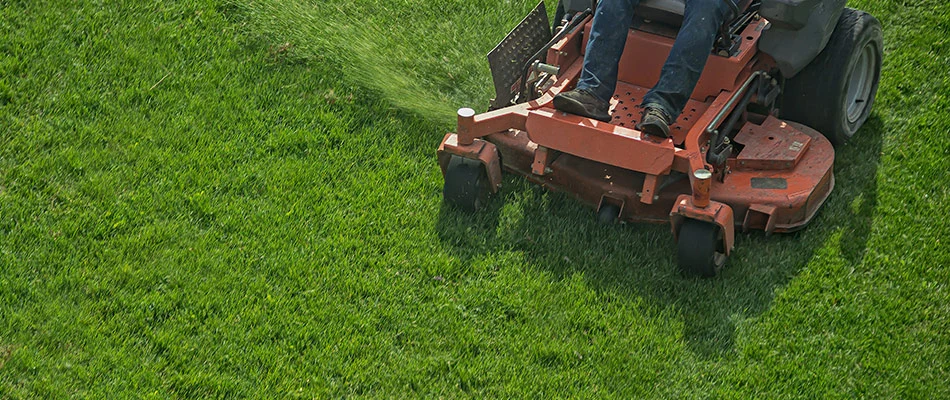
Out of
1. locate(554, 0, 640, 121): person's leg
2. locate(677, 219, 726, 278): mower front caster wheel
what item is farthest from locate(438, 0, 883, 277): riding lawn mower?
locate(554, 0, 640, 121): person's leg

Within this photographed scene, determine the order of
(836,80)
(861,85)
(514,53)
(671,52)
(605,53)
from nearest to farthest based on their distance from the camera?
1. (671,52)
2. (605,53)
3. (836,80)
4. (514,53)
5. (861,85)

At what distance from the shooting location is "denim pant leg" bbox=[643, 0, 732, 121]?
6.68 meters

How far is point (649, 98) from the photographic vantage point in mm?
6711

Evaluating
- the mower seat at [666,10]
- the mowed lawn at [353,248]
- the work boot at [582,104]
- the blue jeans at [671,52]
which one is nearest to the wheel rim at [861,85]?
the mowed lawn at [353,248]

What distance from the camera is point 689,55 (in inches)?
263

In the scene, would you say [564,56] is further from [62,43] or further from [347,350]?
[62,43]

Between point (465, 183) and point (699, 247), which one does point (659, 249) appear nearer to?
point (699, 247)

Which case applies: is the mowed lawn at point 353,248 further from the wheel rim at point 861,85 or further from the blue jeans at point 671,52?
the blue jeans at point 671,52

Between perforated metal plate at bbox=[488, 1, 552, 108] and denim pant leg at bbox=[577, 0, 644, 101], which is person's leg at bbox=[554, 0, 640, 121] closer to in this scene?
denim pant leg at bbox=[577, 0, 644, 101]

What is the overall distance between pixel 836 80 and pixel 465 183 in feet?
7.47

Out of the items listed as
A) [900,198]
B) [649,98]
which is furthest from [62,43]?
[900,198]

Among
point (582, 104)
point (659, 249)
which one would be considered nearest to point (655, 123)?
point (582, 104)

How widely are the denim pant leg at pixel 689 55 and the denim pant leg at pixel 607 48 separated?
26 centimetres

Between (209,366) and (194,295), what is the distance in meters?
0.53
